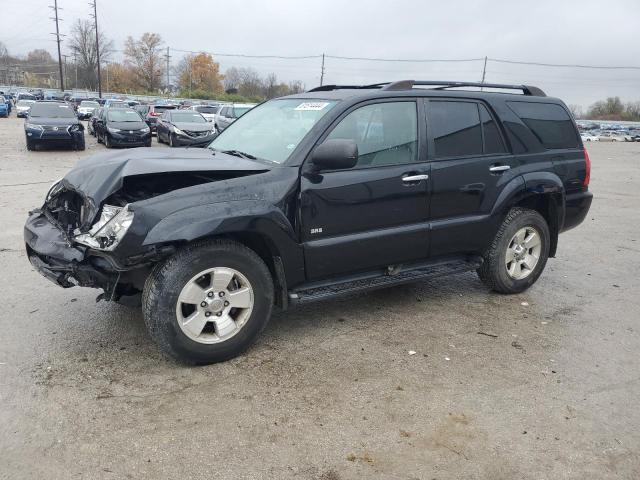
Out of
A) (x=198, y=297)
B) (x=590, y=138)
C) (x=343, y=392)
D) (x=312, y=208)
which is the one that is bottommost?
(x=590, y=138)

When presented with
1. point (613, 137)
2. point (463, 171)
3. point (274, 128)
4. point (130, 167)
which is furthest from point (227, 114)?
point (613, 137)

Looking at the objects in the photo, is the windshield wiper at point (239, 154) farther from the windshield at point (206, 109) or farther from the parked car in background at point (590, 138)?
the parked car in background at point (590, 138)

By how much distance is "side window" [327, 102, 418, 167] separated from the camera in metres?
4.09

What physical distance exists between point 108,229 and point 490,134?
333 cm

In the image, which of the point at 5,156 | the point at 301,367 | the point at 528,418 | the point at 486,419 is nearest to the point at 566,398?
the point at 528,418

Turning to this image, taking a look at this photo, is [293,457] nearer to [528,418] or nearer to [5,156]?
[528,418]

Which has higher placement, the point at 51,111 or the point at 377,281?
the point at 51,111

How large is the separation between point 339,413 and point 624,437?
1578 millimetres

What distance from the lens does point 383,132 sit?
4250mm

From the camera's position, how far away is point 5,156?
1543 centimetres

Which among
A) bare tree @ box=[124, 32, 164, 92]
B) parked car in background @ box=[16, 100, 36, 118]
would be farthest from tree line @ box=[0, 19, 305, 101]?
parked car in background @ box=[16, 100, 36, 118]

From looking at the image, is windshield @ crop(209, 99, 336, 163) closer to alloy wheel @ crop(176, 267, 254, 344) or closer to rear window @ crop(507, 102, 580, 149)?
alloy wheel @ crop(176, 267, 254, 344)

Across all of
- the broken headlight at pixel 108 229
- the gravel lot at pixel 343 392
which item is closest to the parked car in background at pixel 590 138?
the gravel lot at pixel 343 392

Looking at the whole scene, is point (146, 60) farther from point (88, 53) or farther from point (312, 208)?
point (312, 208)
